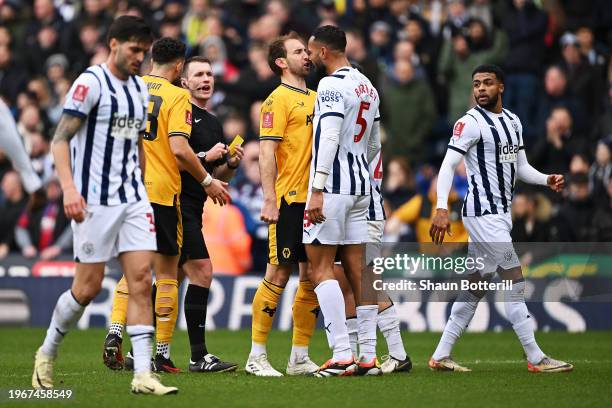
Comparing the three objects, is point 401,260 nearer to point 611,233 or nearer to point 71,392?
point 611,233

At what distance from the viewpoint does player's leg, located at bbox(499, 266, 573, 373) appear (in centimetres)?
1027

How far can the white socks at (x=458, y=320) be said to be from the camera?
34.5 ft

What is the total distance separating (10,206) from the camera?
1902cm

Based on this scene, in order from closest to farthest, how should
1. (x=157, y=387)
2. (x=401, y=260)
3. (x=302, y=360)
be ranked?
(x=157, y=387) < (x=302, y=360) < (x=401, y=260)

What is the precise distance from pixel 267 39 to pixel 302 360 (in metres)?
10.3

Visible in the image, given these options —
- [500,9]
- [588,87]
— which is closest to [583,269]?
[588,87]

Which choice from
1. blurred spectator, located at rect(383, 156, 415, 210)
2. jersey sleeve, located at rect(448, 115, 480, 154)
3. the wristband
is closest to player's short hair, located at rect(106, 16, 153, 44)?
the wristband

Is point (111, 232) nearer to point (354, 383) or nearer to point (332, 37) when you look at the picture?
point (354, 383)

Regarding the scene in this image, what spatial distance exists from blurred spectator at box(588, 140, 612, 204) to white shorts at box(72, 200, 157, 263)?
9336mm

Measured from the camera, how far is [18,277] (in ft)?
56.2

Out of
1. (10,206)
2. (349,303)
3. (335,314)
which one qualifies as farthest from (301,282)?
(10,206)

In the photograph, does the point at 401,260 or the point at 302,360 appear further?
the point at 401,260

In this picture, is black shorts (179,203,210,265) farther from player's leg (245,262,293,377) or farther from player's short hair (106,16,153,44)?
player's short hair (106,16,153,44)

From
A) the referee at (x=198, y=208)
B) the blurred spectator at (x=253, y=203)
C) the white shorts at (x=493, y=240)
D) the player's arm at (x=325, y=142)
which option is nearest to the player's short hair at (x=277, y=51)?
the referee at (x=198, y=208)
